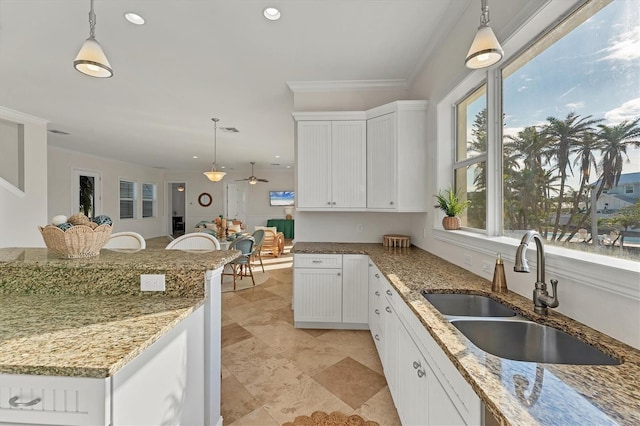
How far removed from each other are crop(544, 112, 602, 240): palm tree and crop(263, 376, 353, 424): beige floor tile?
1.67 m

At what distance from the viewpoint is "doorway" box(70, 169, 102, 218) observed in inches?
279

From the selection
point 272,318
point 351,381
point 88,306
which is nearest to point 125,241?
point 88,306

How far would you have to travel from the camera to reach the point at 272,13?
2006mm

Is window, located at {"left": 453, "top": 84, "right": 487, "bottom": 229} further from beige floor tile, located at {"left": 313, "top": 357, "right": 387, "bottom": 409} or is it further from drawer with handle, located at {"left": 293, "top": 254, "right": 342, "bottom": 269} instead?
beige floor tile, located at {"left": 313, "top": 357, "right": 387, "bottom": 409}

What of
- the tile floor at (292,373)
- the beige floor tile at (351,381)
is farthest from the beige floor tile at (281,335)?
the beige floor tile at (351,381)

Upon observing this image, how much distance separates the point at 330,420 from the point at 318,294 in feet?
4.15

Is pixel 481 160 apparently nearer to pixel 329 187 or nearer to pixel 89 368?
pixel 329 187

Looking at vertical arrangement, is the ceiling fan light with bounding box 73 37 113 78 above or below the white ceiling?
below

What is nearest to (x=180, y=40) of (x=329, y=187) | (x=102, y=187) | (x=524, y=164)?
(x=329, y=187)

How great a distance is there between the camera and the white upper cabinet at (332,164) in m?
3.05

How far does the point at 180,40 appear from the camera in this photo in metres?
2.34

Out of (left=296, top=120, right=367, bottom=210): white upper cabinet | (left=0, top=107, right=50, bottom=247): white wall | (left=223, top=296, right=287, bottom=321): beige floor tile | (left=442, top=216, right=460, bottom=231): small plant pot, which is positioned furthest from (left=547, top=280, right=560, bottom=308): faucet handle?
(left=0, top=107, right=50, bottom=247): white wall

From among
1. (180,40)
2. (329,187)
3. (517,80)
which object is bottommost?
(329,187)

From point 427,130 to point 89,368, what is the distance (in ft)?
9.72
